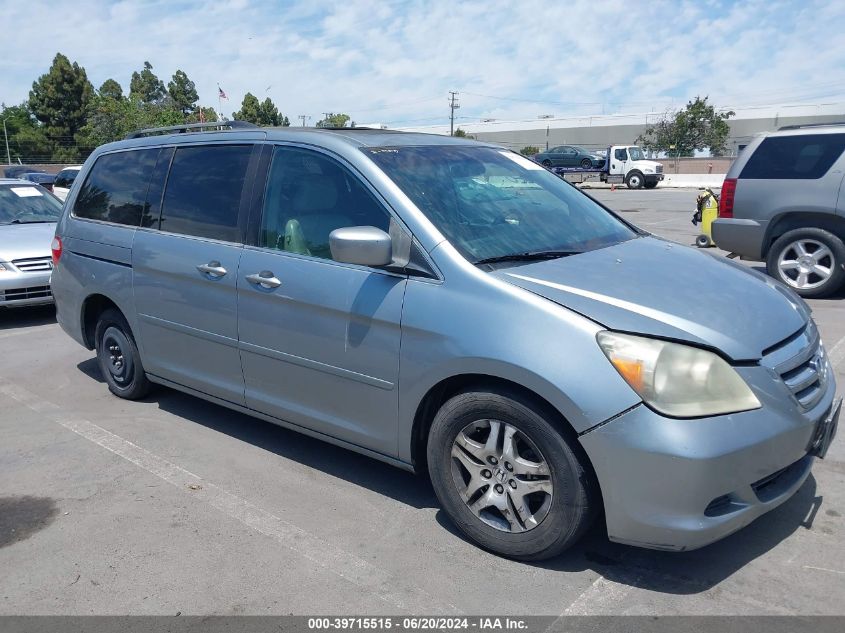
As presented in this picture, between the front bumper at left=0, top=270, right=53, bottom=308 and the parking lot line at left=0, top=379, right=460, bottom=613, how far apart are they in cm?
326

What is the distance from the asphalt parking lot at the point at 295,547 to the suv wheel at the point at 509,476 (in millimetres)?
153

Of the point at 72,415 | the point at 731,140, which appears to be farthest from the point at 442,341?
the point at 731,140

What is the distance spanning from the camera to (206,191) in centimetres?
453

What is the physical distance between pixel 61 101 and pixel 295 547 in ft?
209

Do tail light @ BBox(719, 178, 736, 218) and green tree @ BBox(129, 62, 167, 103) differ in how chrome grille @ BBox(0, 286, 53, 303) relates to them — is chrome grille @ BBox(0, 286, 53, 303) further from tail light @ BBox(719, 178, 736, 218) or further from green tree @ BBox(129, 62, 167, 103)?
green tree @ BBox(129, 62, 167, 103)

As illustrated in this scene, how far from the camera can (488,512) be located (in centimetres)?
329

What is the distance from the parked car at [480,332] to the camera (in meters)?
2.81

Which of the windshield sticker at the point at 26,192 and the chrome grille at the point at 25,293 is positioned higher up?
the windshield sticker at the point at 26,192

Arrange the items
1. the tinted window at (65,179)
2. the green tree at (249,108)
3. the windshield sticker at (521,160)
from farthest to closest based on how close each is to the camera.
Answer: the green tree at (249,108)
the tinted window at (65,179)
the windshield sticker at (521,160)

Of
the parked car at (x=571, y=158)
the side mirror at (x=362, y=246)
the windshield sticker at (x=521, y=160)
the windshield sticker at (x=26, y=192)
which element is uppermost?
the parked car at (x=571, y=158)

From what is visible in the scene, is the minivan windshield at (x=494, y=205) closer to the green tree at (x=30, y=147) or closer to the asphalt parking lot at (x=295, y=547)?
the asphalt parking lot at (x=295, y=547)

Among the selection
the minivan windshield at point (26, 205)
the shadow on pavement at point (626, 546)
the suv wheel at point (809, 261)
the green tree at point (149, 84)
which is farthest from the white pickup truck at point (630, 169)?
the green tree at point (149, 84)
